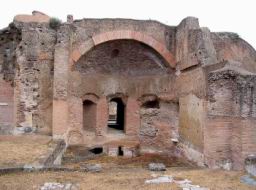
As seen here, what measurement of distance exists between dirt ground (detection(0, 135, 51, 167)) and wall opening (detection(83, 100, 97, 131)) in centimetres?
225

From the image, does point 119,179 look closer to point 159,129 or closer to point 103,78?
point 159,129

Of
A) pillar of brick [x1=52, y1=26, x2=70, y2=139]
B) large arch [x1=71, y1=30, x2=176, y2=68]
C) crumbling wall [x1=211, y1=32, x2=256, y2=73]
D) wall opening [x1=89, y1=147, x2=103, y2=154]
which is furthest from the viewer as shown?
wall opening [x1=89, y1=147, x2=103, y2=154]

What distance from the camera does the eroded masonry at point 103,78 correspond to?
13.8 meters

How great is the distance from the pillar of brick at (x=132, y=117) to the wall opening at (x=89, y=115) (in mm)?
1360

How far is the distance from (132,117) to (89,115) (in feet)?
5.89

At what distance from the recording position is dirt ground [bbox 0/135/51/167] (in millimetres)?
9484

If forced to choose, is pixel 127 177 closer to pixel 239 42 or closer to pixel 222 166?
pixel 222 166

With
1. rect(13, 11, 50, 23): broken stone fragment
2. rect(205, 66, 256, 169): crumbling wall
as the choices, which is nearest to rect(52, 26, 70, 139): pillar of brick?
rect(13, 11, 50, 23): broken stone fragment

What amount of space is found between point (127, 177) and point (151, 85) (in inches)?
296

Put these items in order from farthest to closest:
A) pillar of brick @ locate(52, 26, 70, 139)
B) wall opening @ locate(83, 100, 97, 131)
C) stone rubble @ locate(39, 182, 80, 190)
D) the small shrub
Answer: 1. wall opening @ locate(83, 100, 97, 131)
2. the small shrub
3. pillar of brick @ locate(52, 26, 70, 139)
4. stone rubble @ locate(39, 182, 80, 190)

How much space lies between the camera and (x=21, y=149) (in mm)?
11203

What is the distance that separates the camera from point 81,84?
1472 centimetres

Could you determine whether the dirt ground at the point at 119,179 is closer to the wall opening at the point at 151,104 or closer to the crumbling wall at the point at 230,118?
the crumbling wall at the point at 230,118

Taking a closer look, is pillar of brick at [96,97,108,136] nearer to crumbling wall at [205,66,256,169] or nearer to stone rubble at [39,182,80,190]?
crumbling wall at [205,66,256,169]
